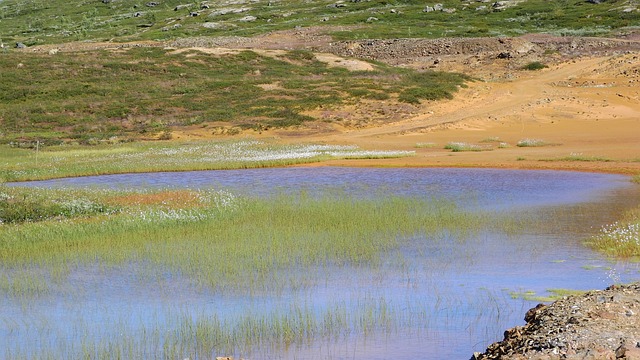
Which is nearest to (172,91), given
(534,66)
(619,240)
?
(534,66)

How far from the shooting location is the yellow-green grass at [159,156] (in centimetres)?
3497

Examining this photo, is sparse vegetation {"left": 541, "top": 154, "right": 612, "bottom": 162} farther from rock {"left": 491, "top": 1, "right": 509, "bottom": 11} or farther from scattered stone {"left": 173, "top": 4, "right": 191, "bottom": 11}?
scattered stone {"left": 173, "top": 4, "right": 191, "bottom": 11}

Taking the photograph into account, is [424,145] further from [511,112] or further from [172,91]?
[172,91]

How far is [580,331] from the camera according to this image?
10109 millimetres

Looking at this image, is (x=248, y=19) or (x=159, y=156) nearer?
(x=159, y=156)

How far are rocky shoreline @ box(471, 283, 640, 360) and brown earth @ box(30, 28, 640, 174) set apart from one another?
68.8ft

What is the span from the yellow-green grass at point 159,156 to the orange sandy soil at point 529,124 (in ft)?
7.76

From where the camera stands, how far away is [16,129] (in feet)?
170

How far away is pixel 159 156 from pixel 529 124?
72.9 feet

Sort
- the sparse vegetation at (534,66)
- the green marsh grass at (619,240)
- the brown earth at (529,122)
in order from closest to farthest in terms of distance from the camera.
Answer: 1. the brown earth at (529,122)
2. the green marsh grass at (619,240)
3. the sparse vegetation at (534,66)

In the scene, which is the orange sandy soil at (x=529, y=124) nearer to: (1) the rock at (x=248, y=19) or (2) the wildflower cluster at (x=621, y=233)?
(2) the wildflower cluster at (x=621, y=233)

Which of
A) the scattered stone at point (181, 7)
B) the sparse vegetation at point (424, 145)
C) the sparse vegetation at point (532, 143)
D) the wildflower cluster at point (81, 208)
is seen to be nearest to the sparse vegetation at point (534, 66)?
the sparse vegetation at point (532, 143)

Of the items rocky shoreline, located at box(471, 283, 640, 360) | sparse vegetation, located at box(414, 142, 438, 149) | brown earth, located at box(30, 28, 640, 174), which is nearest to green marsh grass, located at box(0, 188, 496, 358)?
rocky shoreline, located at box(471, 283, 640, 360)

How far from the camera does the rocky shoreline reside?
9.41 meters
